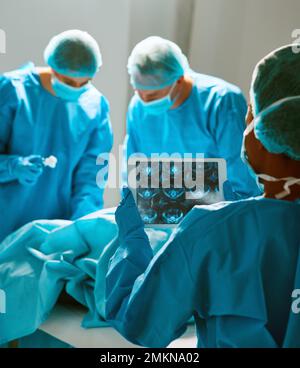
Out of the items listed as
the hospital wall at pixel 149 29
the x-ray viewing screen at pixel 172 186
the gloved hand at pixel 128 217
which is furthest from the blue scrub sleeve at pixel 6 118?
the gloved hand at pixel 128 217

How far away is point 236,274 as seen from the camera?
3.96ft

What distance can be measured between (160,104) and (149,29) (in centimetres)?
103

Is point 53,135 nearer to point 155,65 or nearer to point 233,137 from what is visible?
point 155,65

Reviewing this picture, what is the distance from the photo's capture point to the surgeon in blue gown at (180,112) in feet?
8.49

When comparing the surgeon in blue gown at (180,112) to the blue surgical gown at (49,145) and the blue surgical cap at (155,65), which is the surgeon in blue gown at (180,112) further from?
the blue surgical gown at (49,145)

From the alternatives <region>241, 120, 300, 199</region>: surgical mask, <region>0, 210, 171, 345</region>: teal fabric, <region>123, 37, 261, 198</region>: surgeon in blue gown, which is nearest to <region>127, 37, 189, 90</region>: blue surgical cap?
<region>123, 37, 261, 198</region>: surgeon in blue gown

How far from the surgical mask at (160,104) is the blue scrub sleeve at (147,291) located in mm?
1396

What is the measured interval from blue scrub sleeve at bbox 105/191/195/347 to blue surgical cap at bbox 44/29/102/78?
131 cm

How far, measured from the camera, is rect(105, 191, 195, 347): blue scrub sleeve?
1.22 metres

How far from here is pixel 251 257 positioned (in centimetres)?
120

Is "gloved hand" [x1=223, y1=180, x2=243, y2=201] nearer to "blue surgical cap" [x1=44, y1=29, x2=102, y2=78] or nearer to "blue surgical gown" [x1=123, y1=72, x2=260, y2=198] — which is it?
"blue surgical gown" [x1=123, y1=72, x2=260, y2=198]

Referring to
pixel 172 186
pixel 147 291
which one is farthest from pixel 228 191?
pixel 147 291

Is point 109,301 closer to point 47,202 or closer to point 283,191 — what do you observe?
point 283,191
